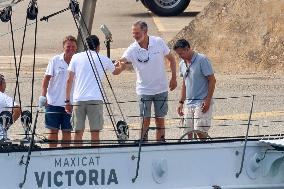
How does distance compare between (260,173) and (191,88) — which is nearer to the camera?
(260,173)

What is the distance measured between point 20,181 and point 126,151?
3.75ft

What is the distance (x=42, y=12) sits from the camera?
114ft

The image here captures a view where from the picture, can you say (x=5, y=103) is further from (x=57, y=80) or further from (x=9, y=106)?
(x=57, y=80)

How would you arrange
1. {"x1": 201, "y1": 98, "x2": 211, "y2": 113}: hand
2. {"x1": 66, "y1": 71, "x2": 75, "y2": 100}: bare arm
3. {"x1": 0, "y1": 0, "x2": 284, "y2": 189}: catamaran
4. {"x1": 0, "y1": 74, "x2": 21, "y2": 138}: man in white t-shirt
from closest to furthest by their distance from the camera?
1. {"x1": 0, "y1": 0, "x2": 284, "y2": 189}: catamaran
2. {"x1": 0, "y1": 74, "x2": 21, "y2": 138}: man in white t-shirt
3. {"x1": 66, "y1": 71, "x2": 75, "y2": 100}: bare arm
4. {"x1": 201, "y1": 98, "x2": 211, "y2": 113}: hand

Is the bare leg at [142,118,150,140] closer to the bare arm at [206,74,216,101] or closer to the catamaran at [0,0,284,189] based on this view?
the catamaran at [0,0,284,189]

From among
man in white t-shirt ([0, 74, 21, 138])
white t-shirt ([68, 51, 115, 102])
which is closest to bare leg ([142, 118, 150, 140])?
white t-shirt ([68, 51, 115, 102])

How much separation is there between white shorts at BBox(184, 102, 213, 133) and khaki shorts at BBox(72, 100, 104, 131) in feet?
3.23

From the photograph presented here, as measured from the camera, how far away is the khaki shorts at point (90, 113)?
49.3ft

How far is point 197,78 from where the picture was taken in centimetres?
1550

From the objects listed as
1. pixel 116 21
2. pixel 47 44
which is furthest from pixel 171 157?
pixel 116 21

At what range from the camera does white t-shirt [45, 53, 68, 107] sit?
15.5 metres

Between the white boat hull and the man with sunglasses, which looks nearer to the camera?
the white boat hull

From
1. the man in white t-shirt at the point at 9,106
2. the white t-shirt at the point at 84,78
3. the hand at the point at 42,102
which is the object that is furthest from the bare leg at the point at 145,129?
the man in white t-shirt at the point at 9,106

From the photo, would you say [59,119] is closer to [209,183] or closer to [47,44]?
[209,183]
